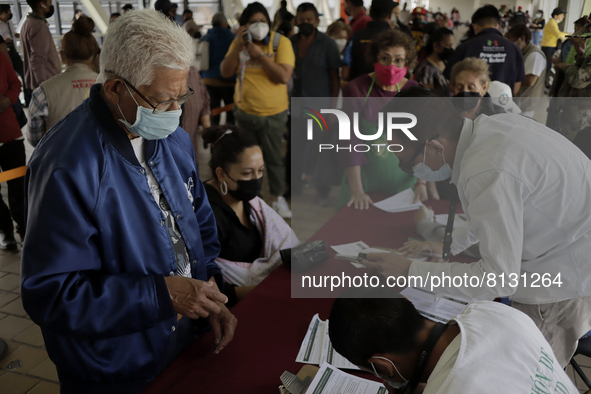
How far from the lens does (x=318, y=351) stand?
146 centimetres

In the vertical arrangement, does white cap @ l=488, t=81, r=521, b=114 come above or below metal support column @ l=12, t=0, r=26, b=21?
below

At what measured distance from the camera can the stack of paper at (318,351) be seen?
1.40 m

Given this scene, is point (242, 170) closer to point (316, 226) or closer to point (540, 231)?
point (540, 231)

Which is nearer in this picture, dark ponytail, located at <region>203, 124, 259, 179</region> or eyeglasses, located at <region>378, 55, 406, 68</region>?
dark ponytail, located at <region>203, 124, 259, 179</region>

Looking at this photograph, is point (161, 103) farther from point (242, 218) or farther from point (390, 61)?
point (390, 61)

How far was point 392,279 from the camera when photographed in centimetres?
179

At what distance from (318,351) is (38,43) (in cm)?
438

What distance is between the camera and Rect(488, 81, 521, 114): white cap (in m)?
3.29

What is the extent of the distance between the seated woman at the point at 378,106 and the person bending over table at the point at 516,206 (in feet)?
3.91

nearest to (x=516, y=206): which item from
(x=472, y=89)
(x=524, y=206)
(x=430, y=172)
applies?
(x=524, y=206)

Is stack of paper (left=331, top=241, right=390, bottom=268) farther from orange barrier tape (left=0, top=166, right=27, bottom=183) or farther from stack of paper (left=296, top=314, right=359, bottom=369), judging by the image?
orange barrier tape (left=0, top=166, right=27, bottom=183)

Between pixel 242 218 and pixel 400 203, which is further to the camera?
pixel 400 203

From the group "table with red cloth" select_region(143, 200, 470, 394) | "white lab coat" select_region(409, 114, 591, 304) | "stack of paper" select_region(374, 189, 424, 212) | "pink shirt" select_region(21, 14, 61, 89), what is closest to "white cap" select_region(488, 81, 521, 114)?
"stack of paper" select_region(374, 189, 424, 212)

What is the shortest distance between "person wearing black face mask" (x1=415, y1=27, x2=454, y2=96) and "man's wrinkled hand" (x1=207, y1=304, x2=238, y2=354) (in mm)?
3097
